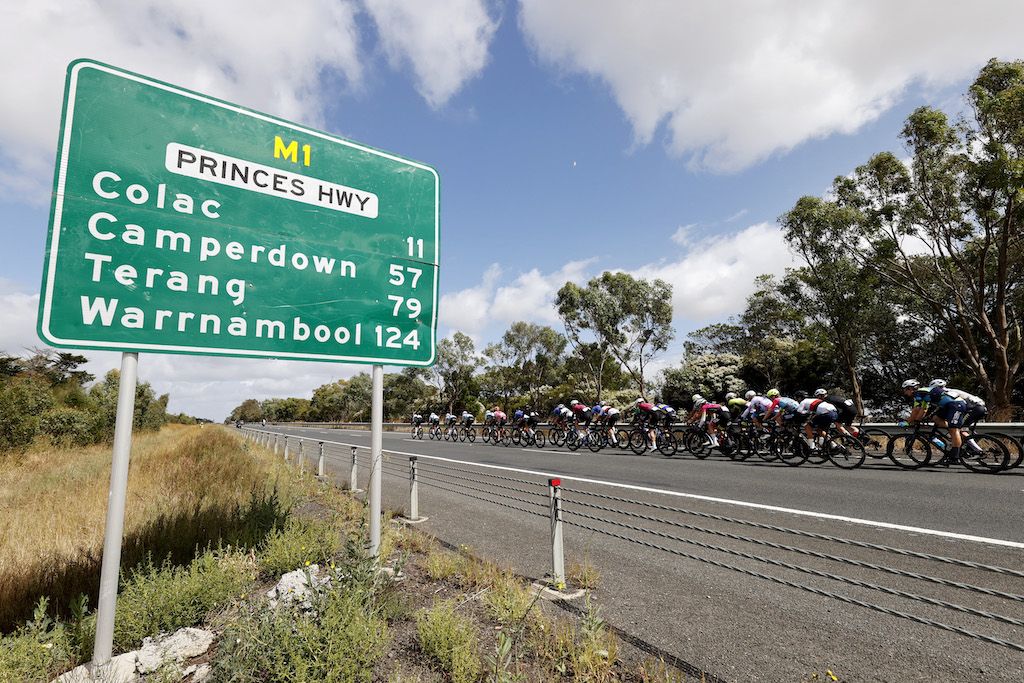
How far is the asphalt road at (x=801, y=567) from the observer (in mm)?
2906

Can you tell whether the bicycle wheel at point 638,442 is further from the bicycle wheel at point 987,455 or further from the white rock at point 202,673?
the white rock at point 202,673

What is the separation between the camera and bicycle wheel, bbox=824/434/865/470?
1058 centimetres

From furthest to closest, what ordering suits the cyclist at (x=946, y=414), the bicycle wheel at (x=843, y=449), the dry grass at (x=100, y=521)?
the bicycle wheel at (x=843, y=449) < the cyclist at (x=946, y=414) < the dry grass at (x=100, y=521)

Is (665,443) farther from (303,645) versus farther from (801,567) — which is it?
(303,645)

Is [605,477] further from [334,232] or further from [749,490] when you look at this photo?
[334,232]

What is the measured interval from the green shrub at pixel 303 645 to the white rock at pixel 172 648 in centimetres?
44

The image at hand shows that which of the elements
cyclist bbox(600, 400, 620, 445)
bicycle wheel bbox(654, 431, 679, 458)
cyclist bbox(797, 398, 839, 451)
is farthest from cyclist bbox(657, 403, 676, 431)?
cyclist bbox(797, 398, 839, 451)

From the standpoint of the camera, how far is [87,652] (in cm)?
300

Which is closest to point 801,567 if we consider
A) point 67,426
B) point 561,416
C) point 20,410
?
point 561,416

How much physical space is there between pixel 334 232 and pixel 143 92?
5.04ft

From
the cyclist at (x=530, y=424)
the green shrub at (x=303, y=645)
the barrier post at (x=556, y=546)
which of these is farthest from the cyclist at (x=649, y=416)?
the green shrub at (x=303, y=645)

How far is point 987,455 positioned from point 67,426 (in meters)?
32.4

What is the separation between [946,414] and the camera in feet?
31.0

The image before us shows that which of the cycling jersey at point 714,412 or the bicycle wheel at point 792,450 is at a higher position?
the cycling jersey at point 714,412
